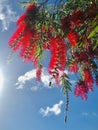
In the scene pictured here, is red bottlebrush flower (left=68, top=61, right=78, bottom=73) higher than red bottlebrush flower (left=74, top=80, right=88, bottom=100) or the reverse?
higher

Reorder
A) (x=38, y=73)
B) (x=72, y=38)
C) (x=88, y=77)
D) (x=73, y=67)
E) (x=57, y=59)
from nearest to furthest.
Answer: (x=57, y=59) → (x=72, y=38) → (x=88, y=77) → (x=38, y=73) → (x=73, y=67)

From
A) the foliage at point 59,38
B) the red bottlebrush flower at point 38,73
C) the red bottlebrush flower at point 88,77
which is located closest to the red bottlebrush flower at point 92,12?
the foliage at point 59,38

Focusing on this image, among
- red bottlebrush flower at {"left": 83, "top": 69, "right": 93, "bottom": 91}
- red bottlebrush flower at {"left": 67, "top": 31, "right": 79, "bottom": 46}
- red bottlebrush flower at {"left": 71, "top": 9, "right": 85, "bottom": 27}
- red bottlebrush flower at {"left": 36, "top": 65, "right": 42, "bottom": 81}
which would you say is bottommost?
red bottlebrush flower at {"left": 67, "top": 31, "right": 79, "bottom": 46}

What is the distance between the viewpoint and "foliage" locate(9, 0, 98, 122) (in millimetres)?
2896

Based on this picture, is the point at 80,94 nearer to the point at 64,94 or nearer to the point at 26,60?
the point at 64,94

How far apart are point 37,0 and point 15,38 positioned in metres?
1.66

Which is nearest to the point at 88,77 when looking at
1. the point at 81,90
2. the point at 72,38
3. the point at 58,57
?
the point at 81,90

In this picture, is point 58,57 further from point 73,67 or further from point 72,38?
point 73,67

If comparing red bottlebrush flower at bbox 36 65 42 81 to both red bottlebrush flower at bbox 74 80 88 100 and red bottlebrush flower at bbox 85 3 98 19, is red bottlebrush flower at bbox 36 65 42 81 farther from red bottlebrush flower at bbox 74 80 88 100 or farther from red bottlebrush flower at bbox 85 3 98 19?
red bottlebrush flower at bbox 85 3 98 19

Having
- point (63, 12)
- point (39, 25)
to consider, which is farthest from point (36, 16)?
point (63, 12)

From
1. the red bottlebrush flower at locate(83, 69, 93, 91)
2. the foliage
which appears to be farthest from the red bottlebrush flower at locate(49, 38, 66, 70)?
the red bottlebrush flower at locate(83, 69, 93, 91)

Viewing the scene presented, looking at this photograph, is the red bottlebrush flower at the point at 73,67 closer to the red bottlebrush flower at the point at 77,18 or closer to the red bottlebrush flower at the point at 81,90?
the red bottlebrush flower at the point at 81,90

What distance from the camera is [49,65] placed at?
2.92 m

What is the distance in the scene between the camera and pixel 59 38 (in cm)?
313
